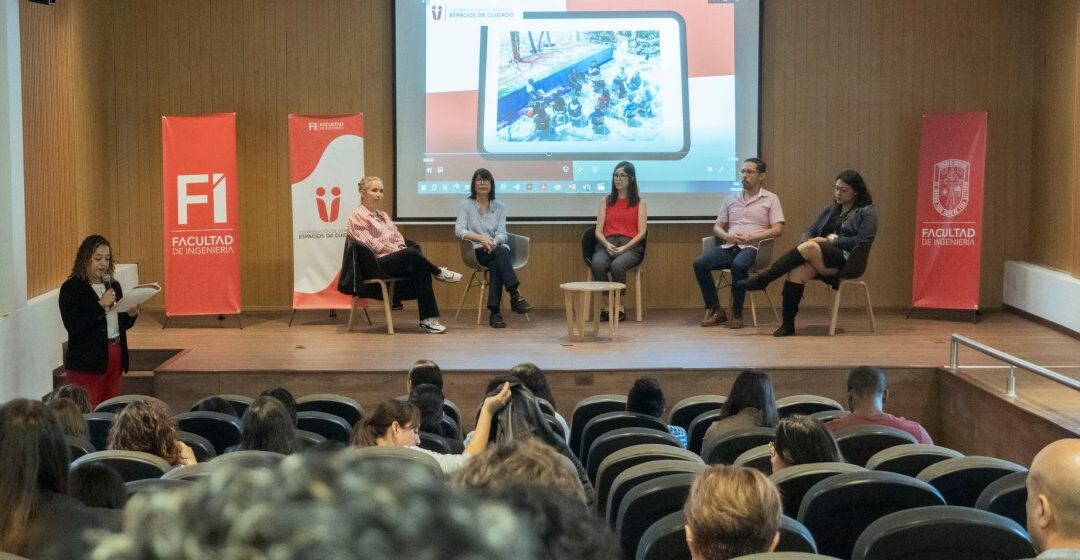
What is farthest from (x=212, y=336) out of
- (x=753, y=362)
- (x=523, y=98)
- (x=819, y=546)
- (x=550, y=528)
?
(x=550, y=528)

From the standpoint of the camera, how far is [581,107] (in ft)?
30.8

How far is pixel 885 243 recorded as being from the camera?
955 cm

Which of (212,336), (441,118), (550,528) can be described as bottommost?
(212,336)

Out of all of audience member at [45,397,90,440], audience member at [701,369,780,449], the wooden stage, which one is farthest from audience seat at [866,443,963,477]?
audience member at [45,397,90,440]

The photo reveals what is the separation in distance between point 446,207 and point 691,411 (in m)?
4.20

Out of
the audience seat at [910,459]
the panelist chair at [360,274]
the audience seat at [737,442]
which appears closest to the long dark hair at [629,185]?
the panelist chair at [360,274]

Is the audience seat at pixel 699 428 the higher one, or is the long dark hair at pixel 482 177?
the long dark hair at pixel 482 177

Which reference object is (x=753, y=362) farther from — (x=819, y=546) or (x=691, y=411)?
(x=819, y=546)

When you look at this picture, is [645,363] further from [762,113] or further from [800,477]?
[800,477]

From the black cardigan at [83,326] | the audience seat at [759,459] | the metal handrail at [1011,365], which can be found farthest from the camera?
the black cardigan at [83,326]

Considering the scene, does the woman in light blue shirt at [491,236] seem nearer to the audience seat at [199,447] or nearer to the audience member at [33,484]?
the audience seat at [199,447]

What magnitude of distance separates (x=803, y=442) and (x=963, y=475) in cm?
43

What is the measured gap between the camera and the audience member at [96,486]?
2.67m

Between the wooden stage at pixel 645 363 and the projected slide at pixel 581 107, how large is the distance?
1.45m
